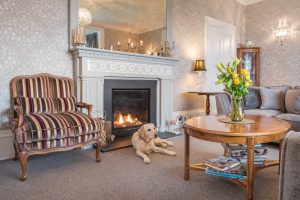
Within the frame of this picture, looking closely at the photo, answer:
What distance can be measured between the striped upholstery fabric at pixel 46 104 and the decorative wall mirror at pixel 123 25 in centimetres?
82

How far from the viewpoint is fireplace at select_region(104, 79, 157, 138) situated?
11.4 feet

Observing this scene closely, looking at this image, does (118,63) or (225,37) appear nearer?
(118,63)

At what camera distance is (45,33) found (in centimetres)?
289

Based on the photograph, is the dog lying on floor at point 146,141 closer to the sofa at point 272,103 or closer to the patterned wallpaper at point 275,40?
the sofa at point 272,103

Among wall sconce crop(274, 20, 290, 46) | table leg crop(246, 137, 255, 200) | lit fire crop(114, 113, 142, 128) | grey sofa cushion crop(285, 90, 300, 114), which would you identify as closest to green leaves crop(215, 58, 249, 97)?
table leg crop(246, 137, 255, 200)

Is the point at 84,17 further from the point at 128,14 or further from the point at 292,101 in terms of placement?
the point at 292,101

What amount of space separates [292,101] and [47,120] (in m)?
3.33

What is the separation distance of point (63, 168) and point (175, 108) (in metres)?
2.60

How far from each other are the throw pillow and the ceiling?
2.16m

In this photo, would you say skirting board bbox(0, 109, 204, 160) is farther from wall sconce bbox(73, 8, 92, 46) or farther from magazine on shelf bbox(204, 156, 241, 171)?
magazine on shelf bbox(204, 156, 241, 171)

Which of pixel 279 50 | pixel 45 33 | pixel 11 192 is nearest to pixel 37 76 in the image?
pixel 45 33

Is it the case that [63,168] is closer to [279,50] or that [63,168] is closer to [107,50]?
[107,50]

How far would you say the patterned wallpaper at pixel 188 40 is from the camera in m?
4.43

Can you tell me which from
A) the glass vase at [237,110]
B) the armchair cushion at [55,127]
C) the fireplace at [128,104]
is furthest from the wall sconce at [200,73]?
the armchair cushion at [55,127]
